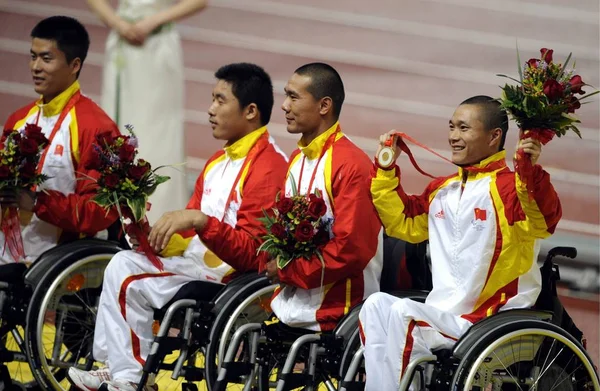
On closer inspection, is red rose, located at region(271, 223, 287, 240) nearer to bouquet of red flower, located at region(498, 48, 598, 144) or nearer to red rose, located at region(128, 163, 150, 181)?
red rose, located at region(128, 163, 150, 181)

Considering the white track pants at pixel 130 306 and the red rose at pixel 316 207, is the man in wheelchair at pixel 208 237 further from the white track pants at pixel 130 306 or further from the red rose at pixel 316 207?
the red rose at pixel 316 207

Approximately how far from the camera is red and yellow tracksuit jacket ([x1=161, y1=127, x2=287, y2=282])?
4816 millimetres

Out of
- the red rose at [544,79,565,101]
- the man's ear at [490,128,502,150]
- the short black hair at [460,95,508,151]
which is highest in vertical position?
the red rose at [544,79,565,101]

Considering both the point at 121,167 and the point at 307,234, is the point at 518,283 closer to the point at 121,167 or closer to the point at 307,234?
the point at 307,234

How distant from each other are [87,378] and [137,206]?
0.63m

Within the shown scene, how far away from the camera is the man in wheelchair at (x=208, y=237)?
15.8 feet

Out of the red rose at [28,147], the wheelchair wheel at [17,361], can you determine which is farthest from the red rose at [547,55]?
the wheelchair wheel at [17,361]

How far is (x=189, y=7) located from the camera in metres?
6.38

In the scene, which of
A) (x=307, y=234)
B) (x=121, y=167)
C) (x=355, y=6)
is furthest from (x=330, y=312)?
(x=355, y=6)

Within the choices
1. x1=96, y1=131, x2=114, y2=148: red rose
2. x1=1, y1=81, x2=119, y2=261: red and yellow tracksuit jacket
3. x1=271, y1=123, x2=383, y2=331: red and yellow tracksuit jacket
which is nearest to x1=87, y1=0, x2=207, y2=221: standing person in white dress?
x1=1, y1=81, x2=119, y2=261: red and yellow tracksuit jacket

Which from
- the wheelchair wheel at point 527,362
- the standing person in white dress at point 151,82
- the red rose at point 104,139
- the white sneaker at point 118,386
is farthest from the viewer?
the standing person in white dress at point 151,82

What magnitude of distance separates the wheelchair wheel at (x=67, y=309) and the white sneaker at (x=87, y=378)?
0.23 metres

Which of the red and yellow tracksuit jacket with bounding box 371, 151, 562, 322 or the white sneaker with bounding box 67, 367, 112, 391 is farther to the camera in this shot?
the white sneaker with bounding box 67, 367, 112, 391

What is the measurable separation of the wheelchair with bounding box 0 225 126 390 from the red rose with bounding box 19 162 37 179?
29cm
